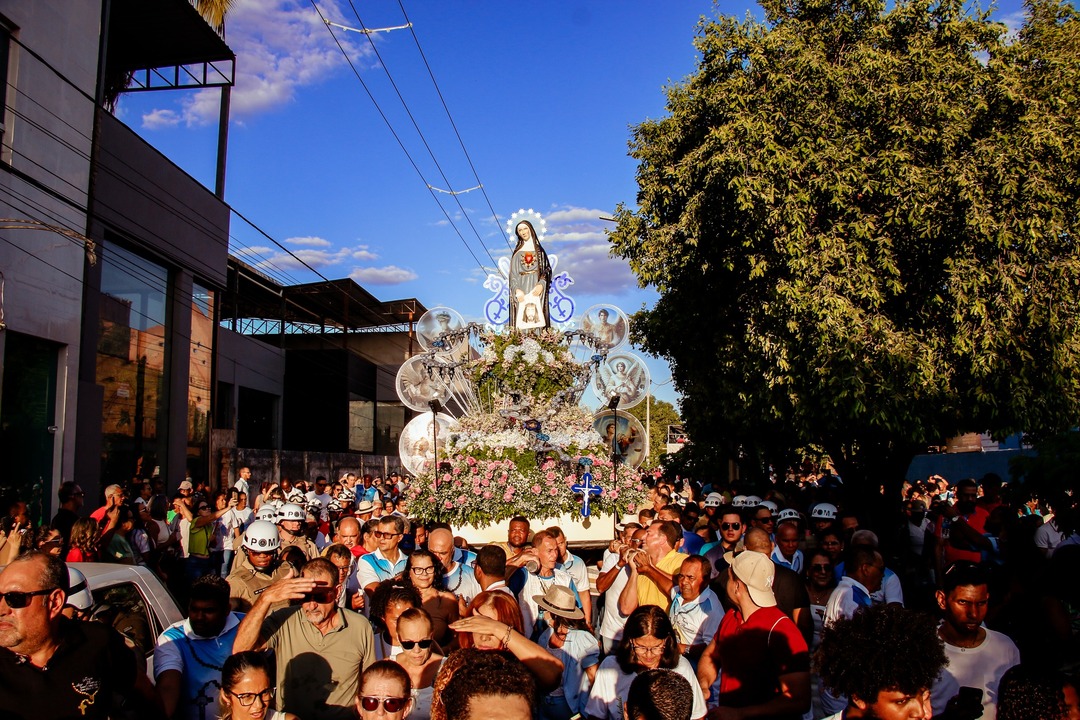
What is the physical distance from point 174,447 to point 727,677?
64.2ft

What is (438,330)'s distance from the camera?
16.9 m

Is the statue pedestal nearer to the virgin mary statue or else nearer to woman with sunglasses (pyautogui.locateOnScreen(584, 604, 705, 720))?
the virgin mary statue

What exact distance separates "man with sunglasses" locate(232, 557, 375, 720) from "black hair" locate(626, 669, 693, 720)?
1.77 meters

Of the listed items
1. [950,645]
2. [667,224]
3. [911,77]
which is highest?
[911,77]

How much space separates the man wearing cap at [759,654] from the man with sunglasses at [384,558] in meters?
3.18

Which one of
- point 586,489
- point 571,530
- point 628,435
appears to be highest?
point 628,435

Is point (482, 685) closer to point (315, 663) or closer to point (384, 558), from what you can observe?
point (315, 663)

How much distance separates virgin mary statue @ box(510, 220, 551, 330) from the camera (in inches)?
725

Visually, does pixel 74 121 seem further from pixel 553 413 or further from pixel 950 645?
pixel 950 645

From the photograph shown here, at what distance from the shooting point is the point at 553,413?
14.8 meters

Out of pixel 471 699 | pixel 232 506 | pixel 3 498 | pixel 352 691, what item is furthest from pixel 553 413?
pixel 471 699

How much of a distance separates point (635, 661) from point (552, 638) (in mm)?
1017

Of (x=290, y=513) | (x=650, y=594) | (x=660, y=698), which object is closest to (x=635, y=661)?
(x=660, y=698)

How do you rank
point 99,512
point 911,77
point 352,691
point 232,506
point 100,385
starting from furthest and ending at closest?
1. point 100,385
2. point 911,77
3. point 232,506
4. point 99,512
5. point 352,691
